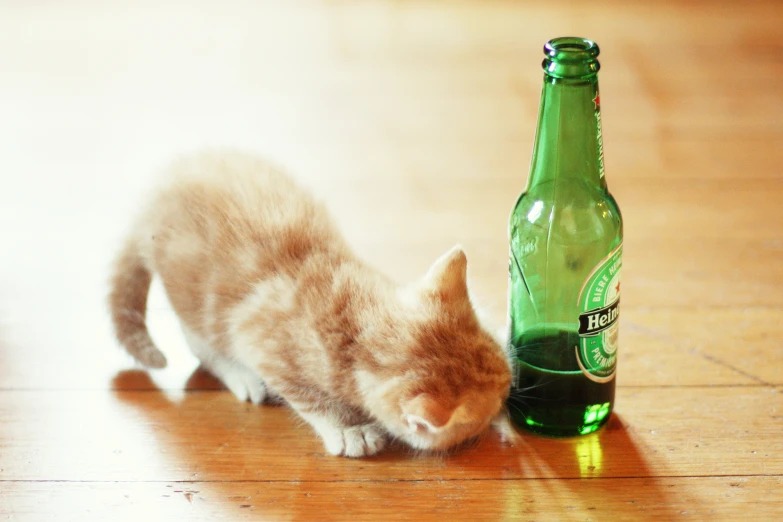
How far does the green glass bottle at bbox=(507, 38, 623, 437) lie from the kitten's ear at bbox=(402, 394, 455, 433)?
0.54 feet

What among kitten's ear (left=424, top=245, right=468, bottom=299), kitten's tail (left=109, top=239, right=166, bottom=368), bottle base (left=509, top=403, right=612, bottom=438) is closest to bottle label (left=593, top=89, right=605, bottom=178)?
kitten's ear (left=424, top=245, right=468, bottom=299)

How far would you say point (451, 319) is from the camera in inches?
39.7

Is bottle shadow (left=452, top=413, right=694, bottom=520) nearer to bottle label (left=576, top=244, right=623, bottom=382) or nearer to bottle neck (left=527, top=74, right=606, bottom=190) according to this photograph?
bottle label (left=576, top=244, right=623, bottom=382)

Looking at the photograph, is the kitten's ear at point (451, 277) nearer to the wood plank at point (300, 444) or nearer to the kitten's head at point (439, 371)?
the kitten's head at point (439, 371)

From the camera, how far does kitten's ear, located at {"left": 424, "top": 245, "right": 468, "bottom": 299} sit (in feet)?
3.37

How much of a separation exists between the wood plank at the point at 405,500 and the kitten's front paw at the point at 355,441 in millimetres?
50

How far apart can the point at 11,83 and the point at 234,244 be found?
158cm

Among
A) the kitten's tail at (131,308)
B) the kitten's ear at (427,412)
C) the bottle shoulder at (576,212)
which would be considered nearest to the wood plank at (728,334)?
the bottle shoulder at (576,212)

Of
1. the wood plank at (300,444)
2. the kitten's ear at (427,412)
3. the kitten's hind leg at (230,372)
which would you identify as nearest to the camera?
the kitten's ear at (427,412)

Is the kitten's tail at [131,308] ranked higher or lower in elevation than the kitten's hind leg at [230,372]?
higher

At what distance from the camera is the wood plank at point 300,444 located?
1.02 metres

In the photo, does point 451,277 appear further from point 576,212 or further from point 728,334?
point 728,334

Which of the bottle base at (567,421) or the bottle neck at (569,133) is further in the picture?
the bottle base at (567,421)

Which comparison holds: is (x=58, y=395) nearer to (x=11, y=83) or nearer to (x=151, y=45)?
(x=11, y=83)
